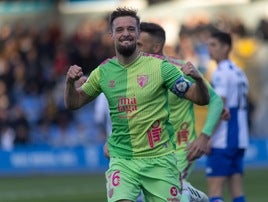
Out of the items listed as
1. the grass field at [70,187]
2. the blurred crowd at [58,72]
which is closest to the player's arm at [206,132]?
the grass field at [70,187]

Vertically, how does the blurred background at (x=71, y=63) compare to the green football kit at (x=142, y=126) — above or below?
below

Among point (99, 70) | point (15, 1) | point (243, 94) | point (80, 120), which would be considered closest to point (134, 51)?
point (99, 70)

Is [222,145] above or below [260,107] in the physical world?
above

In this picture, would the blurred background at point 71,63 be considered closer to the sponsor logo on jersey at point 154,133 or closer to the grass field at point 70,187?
the grass field at point 70,187

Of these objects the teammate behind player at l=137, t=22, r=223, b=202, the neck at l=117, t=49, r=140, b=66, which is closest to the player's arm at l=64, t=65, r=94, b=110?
the neck at l=117, t=49, r=140, b=66

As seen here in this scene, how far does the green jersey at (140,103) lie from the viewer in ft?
31.0

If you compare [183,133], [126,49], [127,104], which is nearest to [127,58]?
[126,49]

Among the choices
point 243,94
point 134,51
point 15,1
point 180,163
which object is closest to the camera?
point 134,51

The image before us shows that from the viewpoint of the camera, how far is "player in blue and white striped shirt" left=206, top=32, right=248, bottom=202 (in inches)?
512

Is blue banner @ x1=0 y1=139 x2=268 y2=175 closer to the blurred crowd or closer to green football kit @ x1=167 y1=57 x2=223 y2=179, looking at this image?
the blurred crowd

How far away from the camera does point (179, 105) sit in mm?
11477

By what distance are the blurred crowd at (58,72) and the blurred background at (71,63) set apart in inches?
1.0

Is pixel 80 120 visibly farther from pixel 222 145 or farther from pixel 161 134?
pixel 161 134

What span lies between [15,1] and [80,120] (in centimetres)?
549
